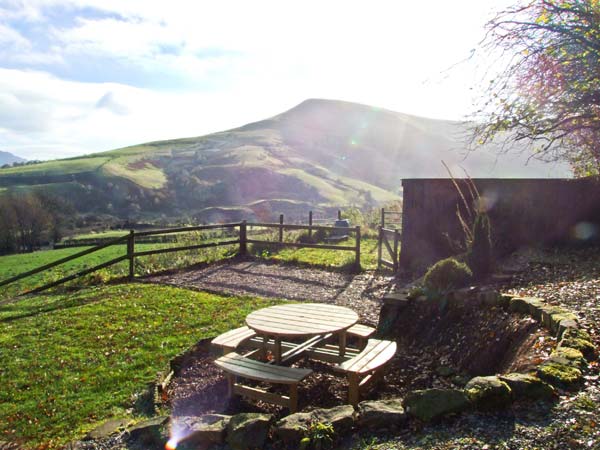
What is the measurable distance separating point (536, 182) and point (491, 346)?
6.60 meters

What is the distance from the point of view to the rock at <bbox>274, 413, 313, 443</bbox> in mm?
3082

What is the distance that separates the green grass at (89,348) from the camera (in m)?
4.30

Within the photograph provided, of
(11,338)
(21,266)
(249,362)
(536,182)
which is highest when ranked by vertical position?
(536,182)

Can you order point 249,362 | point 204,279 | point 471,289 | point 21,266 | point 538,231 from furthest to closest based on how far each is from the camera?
point 21,266
point 204,279
point 538,231
point 471,289
point 249,362

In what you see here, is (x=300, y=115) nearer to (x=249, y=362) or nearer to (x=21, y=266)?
(x=21, y=266)

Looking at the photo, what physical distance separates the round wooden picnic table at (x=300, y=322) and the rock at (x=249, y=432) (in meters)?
1.10

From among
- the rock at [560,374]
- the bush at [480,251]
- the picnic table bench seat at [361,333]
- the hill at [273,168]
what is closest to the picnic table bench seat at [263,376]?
the picnic table bench seat at [361,333]

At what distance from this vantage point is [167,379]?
486 centimetres

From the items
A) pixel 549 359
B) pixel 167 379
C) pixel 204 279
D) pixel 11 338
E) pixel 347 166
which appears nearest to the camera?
pixel 549 359

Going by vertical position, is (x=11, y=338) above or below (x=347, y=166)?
below

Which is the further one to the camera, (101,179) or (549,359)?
(101,179)

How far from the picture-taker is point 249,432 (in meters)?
3.20

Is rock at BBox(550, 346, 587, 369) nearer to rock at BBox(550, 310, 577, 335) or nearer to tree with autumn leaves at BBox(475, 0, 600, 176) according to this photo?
rock at BBox(550, 310, 577, 335)

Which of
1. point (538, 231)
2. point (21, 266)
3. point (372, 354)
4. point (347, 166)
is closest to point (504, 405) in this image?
point (372, 354)
